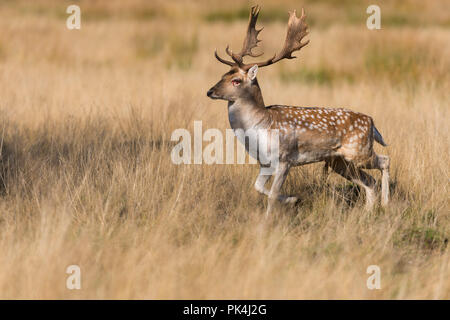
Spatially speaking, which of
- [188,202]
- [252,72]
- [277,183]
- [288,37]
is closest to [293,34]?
[288,37]

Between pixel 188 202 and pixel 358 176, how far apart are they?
147 centimetres

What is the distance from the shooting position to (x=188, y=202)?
5.55m

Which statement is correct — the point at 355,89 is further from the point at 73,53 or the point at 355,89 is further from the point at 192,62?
the point at 73,53

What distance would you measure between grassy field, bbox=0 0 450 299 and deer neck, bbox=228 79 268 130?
63 centimetres

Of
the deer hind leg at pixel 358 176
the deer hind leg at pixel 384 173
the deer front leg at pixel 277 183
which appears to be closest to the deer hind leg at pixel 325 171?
the deer hind leg at pixel 358 176

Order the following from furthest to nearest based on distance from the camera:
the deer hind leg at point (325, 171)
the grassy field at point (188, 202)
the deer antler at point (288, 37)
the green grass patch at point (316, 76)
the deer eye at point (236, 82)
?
the green grass patch at point (316, 76)
the deer hind leg at point (325, 171)
the deer antler at point (288, 37)
the deer eye at point (236, 82)
the grassy field at point (188, 202)

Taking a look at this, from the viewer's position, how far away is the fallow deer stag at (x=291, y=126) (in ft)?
18.1

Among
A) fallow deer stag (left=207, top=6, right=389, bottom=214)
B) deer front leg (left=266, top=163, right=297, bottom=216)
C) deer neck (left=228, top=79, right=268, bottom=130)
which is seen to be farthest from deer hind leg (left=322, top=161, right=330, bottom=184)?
deer neck (left=228, top=79, right=268, bottom=130)

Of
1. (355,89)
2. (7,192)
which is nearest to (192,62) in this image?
(355,89)

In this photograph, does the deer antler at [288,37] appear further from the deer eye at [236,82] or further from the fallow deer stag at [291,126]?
the deer eye at [236,82]

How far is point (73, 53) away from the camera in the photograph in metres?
13.9

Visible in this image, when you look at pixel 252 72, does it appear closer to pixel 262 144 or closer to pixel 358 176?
pixel 262 144
